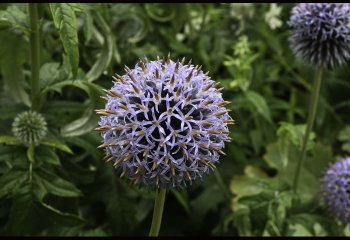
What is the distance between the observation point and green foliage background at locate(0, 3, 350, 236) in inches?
54.4

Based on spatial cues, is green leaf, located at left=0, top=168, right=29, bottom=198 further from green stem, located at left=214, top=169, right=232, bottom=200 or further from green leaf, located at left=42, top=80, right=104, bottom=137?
green stem, located at left=214, top=169, right=232, bottom=200

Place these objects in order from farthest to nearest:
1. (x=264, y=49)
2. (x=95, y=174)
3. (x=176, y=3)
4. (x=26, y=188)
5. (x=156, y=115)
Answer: (x=264, y=49)
(x=176, y=3)
(x=95, y=174)
(x=26, y=188)
(x=156, y=115)

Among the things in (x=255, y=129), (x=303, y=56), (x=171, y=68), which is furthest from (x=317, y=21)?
(x=171, y=68)

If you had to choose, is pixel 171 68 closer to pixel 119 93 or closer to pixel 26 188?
pixel 119 93

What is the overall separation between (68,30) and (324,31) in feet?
2.76

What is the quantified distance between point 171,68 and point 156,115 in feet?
0.33

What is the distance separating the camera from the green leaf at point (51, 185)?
1.35 m

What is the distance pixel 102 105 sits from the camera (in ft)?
Answer: 4.63

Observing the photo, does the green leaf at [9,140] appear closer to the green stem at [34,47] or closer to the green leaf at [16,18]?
the green stem at [34,47]

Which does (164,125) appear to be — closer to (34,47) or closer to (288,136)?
(34,47)

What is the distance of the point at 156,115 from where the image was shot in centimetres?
105

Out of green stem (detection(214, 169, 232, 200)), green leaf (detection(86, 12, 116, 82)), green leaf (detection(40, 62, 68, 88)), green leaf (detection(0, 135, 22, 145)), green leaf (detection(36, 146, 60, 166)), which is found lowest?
green stem (detection(214, 169, 232, 200))

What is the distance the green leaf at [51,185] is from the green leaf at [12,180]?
1.1 inches

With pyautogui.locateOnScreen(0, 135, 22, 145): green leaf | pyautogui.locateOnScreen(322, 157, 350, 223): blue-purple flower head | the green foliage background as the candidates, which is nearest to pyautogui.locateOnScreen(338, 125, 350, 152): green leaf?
the green foliage background
